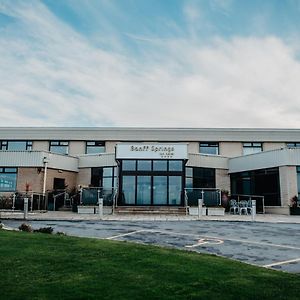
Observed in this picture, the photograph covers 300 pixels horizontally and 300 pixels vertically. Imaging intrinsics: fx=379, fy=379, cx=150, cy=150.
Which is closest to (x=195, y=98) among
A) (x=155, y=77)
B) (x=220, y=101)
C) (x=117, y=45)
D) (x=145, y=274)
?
(x=220, y=101)

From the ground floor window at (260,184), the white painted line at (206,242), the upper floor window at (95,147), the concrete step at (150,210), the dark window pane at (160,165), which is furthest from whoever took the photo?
the upper floor window at (95,147)

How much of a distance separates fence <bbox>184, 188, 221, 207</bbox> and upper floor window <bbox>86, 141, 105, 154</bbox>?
11517 millimetres

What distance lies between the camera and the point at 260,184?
27547mm

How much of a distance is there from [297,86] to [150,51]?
25.2 ft

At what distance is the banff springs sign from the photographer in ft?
83.0

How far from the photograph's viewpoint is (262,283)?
574 cm

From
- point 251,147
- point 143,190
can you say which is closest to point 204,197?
point 143,190

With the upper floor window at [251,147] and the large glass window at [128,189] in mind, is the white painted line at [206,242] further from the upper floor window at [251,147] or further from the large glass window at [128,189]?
the upper floor window at [251,147]

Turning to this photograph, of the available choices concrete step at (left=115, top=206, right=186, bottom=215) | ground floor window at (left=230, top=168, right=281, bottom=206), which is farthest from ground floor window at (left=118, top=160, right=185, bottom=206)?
ground floor window at (left=230, top=168, right=281, bottom=206)

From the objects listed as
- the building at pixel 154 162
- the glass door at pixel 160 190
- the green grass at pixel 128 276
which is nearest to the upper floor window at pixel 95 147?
the building at pixel 154 162

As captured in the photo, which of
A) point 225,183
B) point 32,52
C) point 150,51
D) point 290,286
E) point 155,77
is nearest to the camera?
point 290,286

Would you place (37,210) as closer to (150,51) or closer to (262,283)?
(150,51)

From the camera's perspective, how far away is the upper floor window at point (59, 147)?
107ft

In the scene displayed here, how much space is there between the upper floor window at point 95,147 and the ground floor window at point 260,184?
11.2 meters
